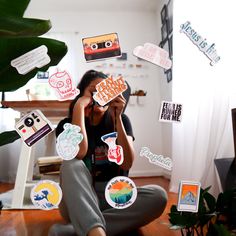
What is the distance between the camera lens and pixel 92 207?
71 centimetres

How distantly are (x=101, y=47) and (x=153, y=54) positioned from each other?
15cm

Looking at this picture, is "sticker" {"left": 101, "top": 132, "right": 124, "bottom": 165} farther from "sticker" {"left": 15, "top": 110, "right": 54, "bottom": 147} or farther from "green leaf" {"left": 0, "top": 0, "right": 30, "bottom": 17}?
"green leaf" {"left": 0, "top": 0, "right": 30, "bottom": 17}

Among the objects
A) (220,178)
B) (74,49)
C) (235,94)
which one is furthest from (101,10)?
(220,178)

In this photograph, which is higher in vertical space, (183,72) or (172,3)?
(172,3)

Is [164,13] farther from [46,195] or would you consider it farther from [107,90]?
[46,195]

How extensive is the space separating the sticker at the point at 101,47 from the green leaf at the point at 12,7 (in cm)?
25

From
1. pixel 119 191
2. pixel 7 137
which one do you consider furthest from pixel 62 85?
pixel 119 191

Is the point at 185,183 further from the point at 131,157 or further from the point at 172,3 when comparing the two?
the point at 172,3

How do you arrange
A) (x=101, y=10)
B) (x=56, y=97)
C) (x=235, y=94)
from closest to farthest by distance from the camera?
(x=56, y=97) < (x=101, y=10) < (x=235, y=94)

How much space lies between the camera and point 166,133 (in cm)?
80

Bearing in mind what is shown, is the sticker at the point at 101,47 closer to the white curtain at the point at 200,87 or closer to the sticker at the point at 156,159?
the white curtain at the point at 200,87

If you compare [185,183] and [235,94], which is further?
[235,94]

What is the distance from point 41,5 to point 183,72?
1.55 ft

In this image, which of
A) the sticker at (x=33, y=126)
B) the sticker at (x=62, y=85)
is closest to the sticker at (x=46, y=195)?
the sticker at (x=33, y=126)
